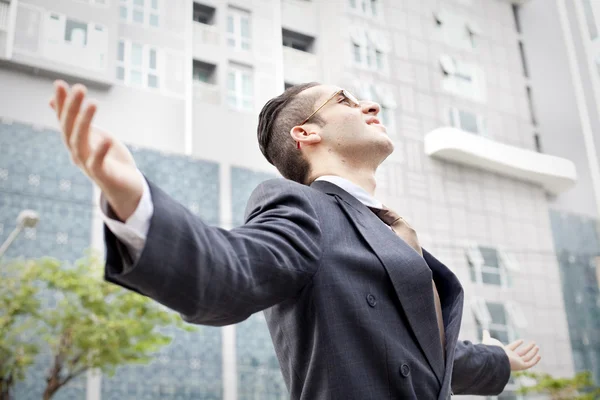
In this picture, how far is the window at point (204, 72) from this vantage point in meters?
3.16

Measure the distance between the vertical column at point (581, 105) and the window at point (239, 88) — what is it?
Answer: 1954 millimetres

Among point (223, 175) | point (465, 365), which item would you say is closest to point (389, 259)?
point (465, 365)

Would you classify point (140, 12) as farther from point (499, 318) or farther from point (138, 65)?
point (499, 318)

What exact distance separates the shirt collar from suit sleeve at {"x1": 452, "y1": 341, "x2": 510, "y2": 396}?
0.25 meters

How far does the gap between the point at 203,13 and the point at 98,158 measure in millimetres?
2898

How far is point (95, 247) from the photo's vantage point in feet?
10.9

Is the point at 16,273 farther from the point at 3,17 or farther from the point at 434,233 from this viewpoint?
the point at 434,233

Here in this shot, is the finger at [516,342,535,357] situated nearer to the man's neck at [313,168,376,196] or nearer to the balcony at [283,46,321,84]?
the man's neck at [313,168,376,196]

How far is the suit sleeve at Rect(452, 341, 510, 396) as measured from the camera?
0.97m

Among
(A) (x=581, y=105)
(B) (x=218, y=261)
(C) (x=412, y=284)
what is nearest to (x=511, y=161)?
(A) (x=581, y=105)

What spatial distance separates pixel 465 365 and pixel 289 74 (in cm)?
245

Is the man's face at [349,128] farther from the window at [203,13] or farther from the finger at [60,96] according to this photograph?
the window at [203,13]

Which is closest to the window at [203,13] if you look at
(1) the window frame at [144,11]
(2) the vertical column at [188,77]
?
(2) the vertical column at [188,77]

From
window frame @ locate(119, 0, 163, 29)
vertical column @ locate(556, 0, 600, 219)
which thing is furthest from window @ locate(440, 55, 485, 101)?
window frame @ locate(119, 0, 163, 29)
